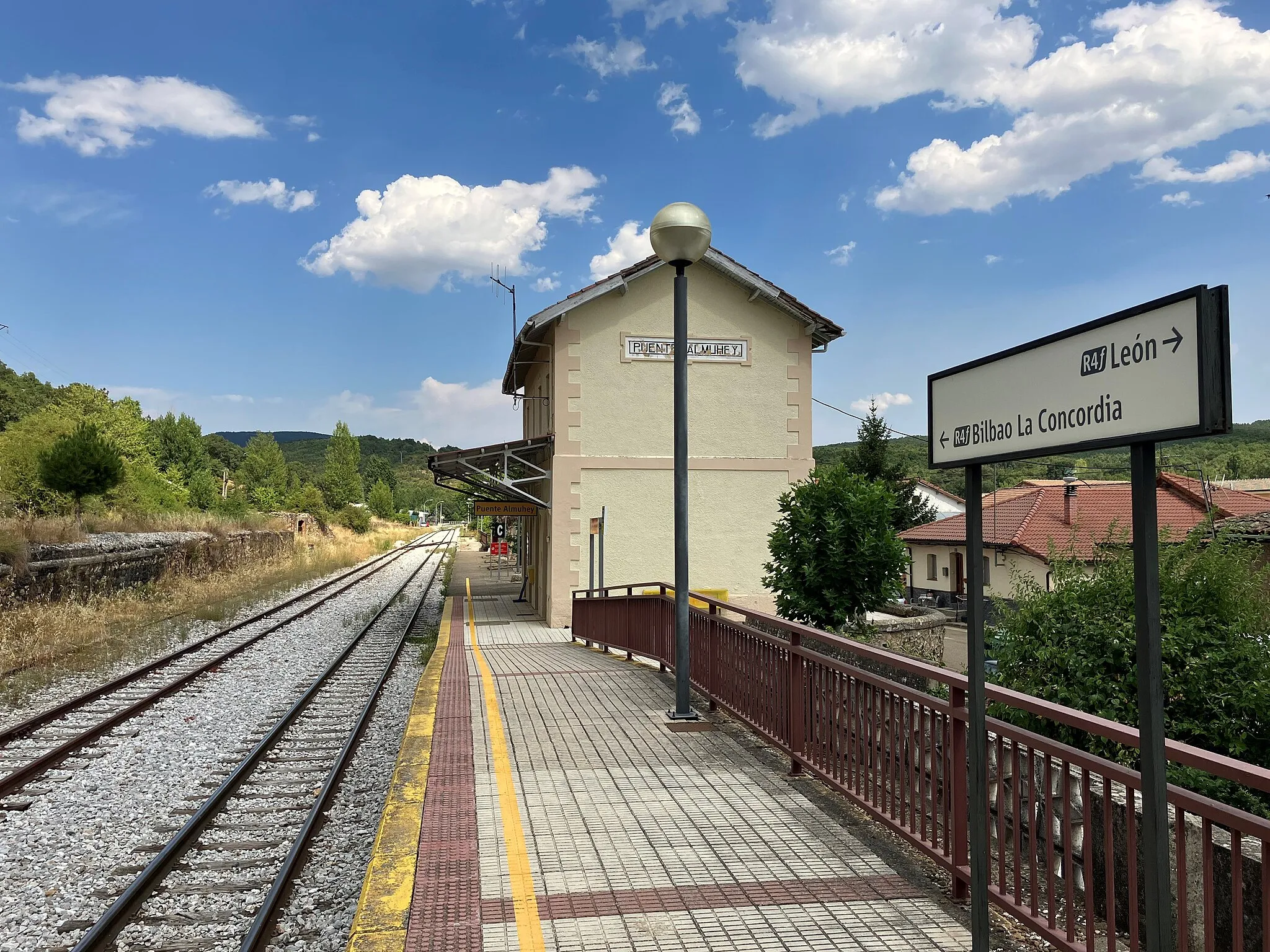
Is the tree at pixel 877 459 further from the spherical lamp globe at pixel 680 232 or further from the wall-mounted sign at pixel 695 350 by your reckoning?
the spherical lamp globe at pixel 680 232

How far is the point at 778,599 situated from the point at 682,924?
353 inches

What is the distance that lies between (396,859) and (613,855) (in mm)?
1058

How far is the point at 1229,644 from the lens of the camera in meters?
5.30

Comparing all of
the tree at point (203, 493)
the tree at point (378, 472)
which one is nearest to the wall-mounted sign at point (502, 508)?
the tree at point (203, 493)

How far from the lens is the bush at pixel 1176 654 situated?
16.0ft

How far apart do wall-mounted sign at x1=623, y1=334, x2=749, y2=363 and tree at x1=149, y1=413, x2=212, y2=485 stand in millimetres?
78727

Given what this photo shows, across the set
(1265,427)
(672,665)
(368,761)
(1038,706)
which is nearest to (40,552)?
(368,761)

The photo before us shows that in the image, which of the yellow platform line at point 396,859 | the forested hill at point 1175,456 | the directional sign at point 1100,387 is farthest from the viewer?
the forested hill at point 1175,456

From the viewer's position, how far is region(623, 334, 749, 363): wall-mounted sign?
19.4 metres

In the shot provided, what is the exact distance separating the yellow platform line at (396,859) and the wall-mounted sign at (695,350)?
13259 mm

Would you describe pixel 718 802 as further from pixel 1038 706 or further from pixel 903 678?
pixel 903 678

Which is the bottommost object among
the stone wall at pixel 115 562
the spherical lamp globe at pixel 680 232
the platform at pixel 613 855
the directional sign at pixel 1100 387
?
the platform at pixel 613 855

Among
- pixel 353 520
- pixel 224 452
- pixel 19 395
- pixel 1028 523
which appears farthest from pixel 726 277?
pixel 224 452

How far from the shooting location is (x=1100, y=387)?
2219 mm
